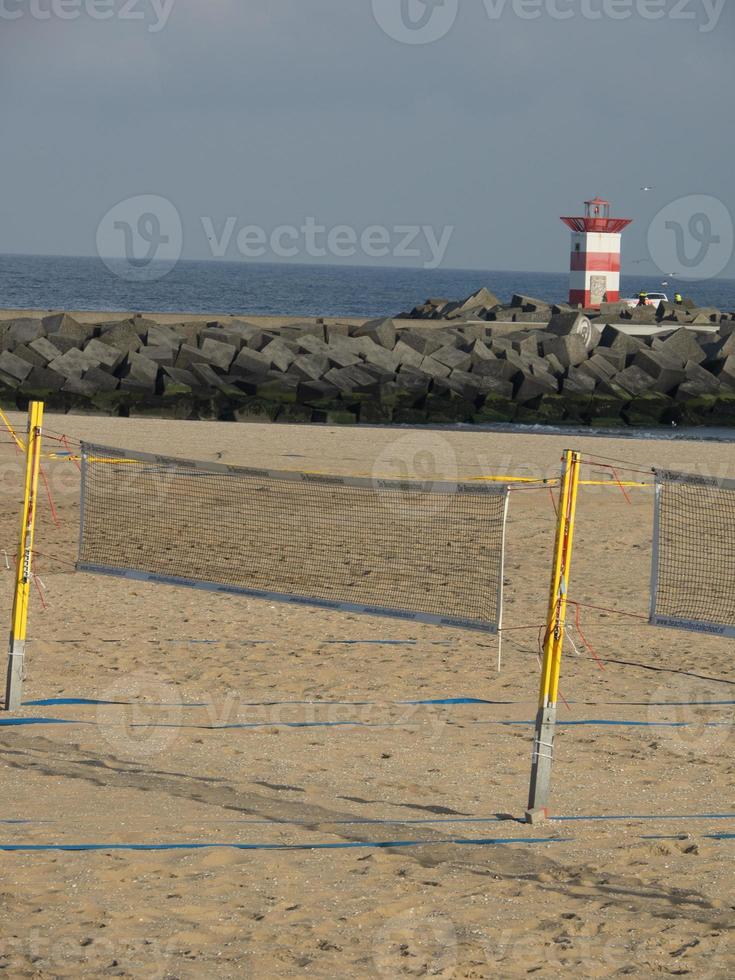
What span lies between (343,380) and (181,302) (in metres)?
70.4

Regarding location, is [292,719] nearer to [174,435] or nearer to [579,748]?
[579,748]

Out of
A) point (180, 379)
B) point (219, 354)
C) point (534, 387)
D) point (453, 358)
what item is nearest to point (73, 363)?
point (180, 379)

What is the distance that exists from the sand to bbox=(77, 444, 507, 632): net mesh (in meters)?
0.30

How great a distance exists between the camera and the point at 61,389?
28.1 m

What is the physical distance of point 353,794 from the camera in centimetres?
655

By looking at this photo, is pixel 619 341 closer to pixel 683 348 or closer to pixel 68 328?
pixel 683 348

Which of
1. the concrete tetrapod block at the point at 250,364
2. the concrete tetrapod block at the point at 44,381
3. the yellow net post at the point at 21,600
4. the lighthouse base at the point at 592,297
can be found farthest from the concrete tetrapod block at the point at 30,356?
the lighthouse base at the point at 592,297

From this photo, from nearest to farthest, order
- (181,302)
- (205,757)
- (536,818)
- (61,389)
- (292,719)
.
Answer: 1. (536,818)
2. (205,757)
3. (292,719)
4. (61,389)
5. (181,302)

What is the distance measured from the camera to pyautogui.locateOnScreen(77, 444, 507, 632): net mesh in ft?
32.9

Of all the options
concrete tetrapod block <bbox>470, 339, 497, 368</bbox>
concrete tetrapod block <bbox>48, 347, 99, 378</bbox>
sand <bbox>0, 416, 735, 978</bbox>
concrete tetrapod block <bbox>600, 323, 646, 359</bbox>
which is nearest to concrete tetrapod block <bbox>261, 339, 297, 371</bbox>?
concrete tetrapod block <bbox>48, 347, 99, 378</bbox>

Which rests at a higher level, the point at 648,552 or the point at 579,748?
the point at 648,552

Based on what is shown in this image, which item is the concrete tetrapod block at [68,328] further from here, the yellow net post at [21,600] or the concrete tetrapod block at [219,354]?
the yellow net post at [21,600]

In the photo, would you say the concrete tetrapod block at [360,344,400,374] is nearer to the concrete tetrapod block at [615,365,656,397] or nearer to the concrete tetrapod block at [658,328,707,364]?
the concrete tetrapod block at [615,365,656,397]

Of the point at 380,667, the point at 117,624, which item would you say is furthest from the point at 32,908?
the point at 117,624
